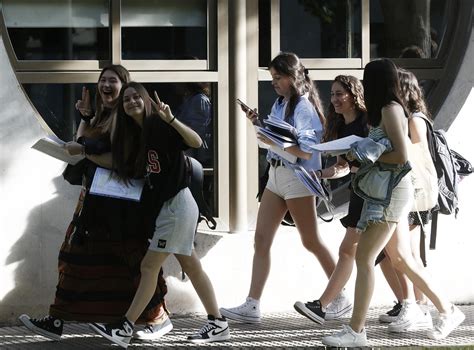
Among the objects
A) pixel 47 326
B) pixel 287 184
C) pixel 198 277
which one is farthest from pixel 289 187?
pixel 47 326

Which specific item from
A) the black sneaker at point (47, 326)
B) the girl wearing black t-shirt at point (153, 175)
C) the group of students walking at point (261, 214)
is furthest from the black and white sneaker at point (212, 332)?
the black sneaker at point (47, 326)

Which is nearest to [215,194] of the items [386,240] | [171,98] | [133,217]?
[171,98]

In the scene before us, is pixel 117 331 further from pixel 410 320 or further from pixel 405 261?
pixel 410 320

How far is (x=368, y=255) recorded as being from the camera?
22.5 ft

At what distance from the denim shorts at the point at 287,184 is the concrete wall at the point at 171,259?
0.70m

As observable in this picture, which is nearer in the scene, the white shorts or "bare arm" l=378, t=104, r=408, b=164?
"bare arm" l=378, t=104, r=408, b=164

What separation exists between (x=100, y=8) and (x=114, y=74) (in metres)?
1.17

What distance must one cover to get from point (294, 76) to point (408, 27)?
5.15 ft

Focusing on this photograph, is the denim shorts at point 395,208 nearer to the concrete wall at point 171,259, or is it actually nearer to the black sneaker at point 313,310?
the black sneaker at point 313,310

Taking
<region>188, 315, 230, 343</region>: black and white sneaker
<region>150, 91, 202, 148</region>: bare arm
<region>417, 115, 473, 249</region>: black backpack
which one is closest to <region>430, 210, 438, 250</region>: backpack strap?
<region>417, 115, 473, 249</region>: black backpack

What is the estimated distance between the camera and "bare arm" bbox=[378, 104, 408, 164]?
6.72 m

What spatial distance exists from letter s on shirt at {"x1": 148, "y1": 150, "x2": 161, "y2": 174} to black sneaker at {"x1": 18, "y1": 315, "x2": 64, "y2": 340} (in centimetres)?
114

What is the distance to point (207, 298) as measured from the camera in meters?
7.20

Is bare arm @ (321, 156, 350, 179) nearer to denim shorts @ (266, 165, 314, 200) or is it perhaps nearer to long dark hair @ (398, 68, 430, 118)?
denim shorts @ (266, 165, 314, 200)
